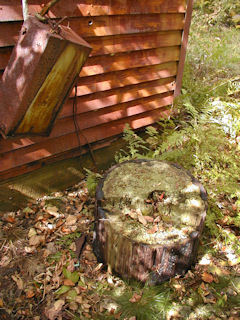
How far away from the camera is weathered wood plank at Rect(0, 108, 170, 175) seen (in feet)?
10.5

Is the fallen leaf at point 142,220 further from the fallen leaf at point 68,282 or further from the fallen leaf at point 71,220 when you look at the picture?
the fallen leaf at point 71,220

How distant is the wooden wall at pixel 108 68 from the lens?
2.89 metres

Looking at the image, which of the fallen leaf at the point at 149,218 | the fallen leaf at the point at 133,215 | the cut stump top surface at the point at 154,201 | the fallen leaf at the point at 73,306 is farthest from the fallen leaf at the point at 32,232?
the fallen leaf at the point at 149,218

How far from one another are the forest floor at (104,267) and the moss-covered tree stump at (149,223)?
0.22m

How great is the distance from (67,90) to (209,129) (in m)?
2.33

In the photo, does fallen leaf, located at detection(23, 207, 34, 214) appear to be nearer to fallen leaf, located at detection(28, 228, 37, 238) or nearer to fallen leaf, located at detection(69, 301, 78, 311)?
fallen leaf, located at detection(28, 228, 37, 238)

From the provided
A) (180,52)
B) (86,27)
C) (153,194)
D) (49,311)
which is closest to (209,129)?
(180,52)

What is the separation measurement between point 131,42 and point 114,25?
36cm

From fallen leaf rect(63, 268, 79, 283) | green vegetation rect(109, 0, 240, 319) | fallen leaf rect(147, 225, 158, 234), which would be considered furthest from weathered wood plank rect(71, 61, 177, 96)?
fallen leaf rect(63, 268, 79, 283)

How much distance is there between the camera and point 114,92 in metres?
3.71

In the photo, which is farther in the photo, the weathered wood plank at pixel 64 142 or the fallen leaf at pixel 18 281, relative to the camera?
the weathered wood plank at pixel 64 142

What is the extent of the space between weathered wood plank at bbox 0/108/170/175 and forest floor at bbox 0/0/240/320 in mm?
275

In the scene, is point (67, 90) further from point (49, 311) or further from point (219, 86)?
point (219, 86)

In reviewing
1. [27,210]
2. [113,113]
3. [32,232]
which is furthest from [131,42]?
[32,232]
